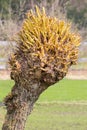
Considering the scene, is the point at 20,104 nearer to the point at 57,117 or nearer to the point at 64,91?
the point at 57,117

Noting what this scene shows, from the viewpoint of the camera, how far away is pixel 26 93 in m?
5.38

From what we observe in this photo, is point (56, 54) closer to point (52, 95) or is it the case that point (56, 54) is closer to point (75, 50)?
point (75, 50)

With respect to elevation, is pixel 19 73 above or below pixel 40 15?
below

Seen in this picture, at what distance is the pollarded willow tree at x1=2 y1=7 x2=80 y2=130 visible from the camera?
5352 mm

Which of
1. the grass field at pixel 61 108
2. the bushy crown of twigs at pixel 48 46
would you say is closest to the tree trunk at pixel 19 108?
the bushy crown of twigs at pixel 48 46

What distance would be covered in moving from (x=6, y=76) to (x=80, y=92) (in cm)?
495

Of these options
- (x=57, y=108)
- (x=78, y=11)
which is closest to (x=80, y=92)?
(x=57, y=108)

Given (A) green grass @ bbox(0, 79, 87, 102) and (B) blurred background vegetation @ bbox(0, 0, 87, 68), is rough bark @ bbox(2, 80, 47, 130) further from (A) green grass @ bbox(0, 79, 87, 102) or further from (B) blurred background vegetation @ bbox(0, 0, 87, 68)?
(A) green grass @ bbox(0, 79, 87, 102)

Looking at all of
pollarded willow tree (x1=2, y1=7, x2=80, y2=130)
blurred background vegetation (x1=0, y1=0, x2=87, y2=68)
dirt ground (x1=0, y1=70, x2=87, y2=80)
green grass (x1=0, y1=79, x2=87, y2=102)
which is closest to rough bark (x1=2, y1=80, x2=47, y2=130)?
pollarded willow tree (x1=2, y1=7, x2=80, y2=130)

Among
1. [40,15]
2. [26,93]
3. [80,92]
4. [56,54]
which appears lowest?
[80,92]

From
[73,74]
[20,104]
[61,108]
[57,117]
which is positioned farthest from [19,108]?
[73,74]

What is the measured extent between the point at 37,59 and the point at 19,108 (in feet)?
1.64

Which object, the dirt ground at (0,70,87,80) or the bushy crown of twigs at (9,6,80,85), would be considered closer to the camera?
the bushy crown of twigs at (9,6,80,85)

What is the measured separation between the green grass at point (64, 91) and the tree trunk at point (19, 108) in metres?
12.8
